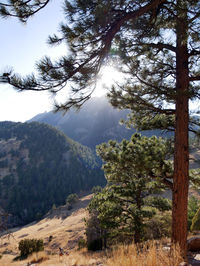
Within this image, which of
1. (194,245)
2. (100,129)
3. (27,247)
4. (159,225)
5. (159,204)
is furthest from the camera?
(100,129)

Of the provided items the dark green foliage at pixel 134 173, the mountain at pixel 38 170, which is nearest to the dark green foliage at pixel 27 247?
the dark green foliage at pixel 134 173

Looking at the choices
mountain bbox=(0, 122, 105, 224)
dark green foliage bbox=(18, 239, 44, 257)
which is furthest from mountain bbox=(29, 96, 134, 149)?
dark green foliage bbox=(18, 239, 44, 257)

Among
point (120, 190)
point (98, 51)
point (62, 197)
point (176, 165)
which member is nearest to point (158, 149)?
point (176, 165)

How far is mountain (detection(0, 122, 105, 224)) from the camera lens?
248 feet

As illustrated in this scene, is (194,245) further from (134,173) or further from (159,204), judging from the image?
(159,204)

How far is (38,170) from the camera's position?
303 feet

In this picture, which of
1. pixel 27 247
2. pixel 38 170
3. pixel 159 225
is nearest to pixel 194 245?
pixel 159 225

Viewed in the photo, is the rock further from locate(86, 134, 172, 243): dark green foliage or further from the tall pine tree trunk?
the tall pine tree trunk

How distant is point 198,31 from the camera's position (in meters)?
4.43

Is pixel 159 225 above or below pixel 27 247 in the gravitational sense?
above

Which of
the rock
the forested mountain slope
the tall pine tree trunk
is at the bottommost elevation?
the rock

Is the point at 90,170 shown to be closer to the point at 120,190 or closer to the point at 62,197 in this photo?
the point at 62,197

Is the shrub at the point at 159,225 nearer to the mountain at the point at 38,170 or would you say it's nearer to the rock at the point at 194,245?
the rock at the point at 194,245

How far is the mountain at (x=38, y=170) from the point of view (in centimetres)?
7562
